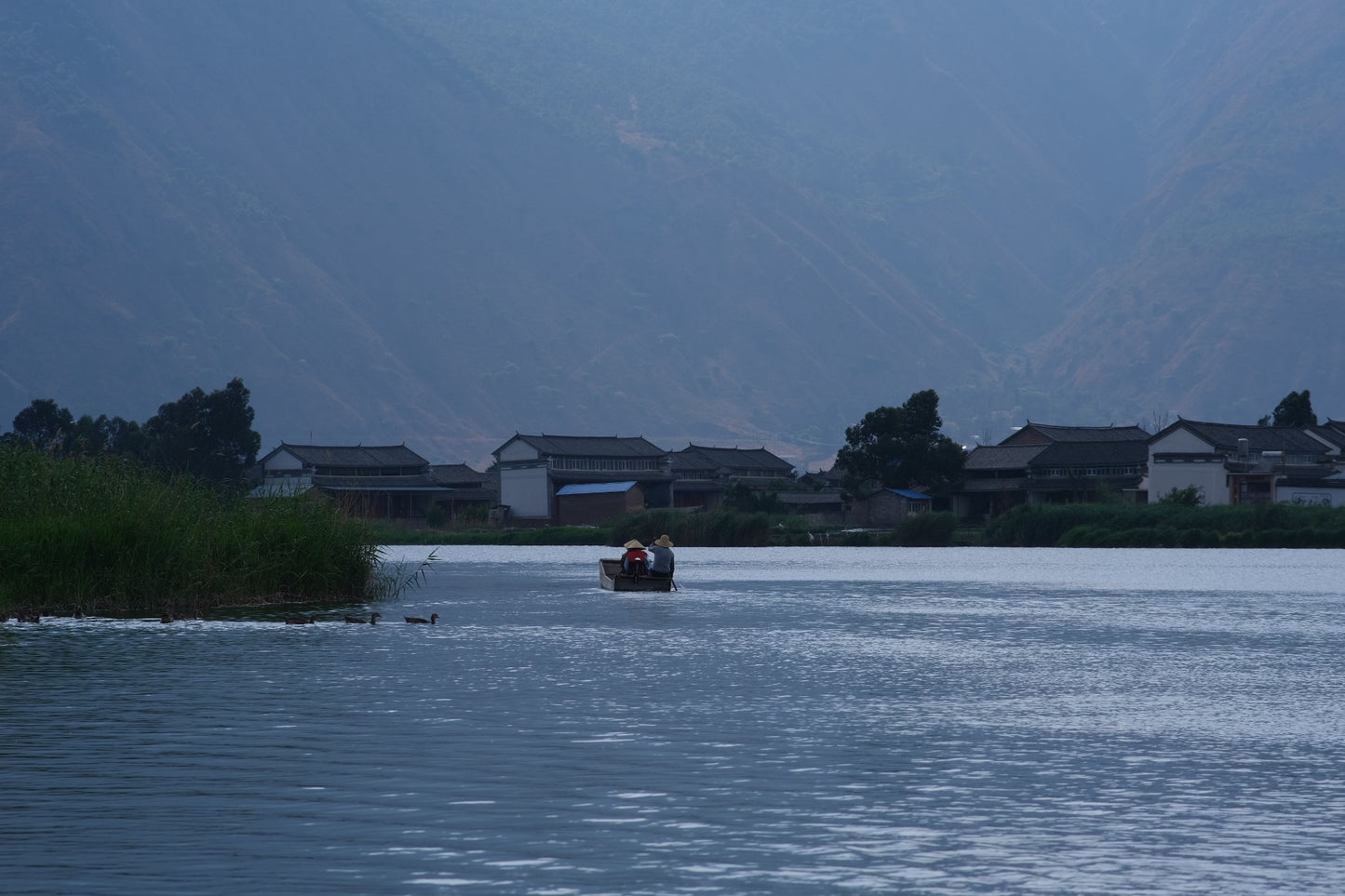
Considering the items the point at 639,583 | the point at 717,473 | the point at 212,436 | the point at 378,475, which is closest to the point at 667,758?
the point at 639,583

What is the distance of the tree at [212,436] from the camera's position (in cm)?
11050

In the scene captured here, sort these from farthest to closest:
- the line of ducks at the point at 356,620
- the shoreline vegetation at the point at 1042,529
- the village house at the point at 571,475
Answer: the village house at the point at 571,475 < the shoreline vegetation at the point at 1042,529 < the line of ducks at the point at 356,620

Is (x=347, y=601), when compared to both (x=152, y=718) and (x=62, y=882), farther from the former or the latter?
(x=62, y=882)

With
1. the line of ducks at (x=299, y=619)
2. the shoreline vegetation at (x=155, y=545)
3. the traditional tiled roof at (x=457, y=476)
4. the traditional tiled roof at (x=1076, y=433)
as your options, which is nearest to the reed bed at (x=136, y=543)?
the shoreline vegetation at (x=155, y=545)

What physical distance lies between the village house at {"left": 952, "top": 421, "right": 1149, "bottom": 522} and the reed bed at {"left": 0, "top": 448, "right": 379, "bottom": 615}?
7850cm

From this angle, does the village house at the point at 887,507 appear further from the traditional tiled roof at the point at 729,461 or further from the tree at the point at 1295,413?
the tree at the point at 1295,413

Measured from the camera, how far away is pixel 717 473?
432 ft

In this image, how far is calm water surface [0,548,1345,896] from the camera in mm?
11133

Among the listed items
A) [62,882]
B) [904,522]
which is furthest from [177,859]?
[904,522]

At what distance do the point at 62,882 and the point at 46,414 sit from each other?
10665 centimetres

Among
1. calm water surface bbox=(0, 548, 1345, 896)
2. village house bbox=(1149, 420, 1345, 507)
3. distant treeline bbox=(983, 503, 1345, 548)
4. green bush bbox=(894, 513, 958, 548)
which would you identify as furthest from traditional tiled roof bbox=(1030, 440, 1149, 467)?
calm water surface bbox=(0, 548, 1345, 896)

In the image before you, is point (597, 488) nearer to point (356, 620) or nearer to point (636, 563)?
point (636, 563)

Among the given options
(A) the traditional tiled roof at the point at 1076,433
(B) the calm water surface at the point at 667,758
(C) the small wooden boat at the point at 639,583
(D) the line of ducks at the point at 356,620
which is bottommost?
(B) the calm water surface at the point at 667,758

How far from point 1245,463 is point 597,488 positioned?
46.7 metres
